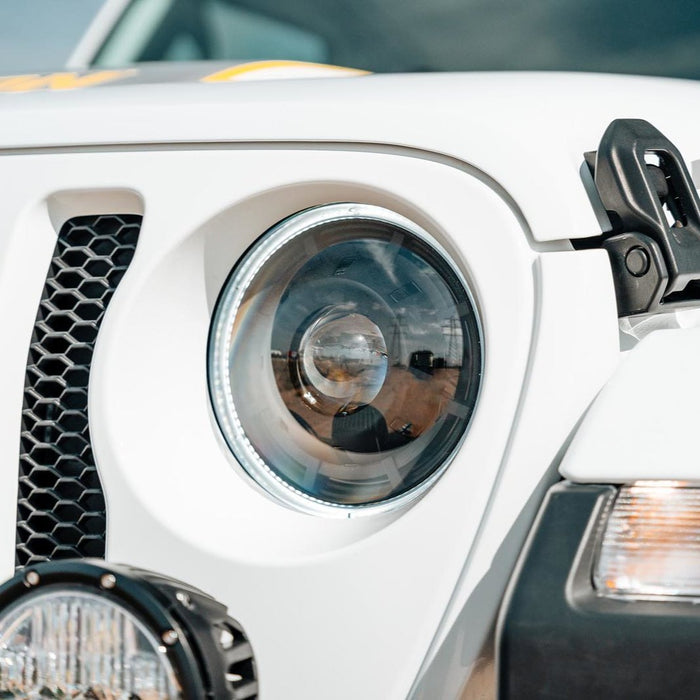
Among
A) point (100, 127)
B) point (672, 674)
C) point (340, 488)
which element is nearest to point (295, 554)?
point (340, 488)

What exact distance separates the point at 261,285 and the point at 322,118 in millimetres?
230

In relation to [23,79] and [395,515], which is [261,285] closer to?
[395,515]

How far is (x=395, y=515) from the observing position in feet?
4.01

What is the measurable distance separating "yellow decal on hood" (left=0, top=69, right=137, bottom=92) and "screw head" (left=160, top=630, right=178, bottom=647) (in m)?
0.93

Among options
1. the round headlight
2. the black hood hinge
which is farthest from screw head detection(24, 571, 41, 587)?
the black hood hinge

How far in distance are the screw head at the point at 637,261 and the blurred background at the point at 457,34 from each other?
0.96m

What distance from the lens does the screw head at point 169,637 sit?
0.99m

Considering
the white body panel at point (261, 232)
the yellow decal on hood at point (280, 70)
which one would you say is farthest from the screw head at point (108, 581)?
the yellow decal on hood at point (280, 70)

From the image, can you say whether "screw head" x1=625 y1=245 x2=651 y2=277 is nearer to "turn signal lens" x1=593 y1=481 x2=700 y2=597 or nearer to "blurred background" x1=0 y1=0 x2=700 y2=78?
"turn signal lens" x1=593 y1=481 x2=700 y2=597

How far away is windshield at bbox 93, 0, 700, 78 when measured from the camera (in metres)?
2.09

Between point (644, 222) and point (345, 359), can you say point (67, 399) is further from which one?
point (644, 222)

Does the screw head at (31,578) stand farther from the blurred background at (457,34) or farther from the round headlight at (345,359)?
the blurred background at (457,34)

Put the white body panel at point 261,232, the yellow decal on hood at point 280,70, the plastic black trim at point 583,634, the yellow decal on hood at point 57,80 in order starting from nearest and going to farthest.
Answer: the plastic black trim at point 583,634 < the white body panel at point 261,232 < the yellow decal on hood at point 57,80 < the yellow decal on hood at point 280,70

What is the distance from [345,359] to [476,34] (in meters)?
→ 1.11
